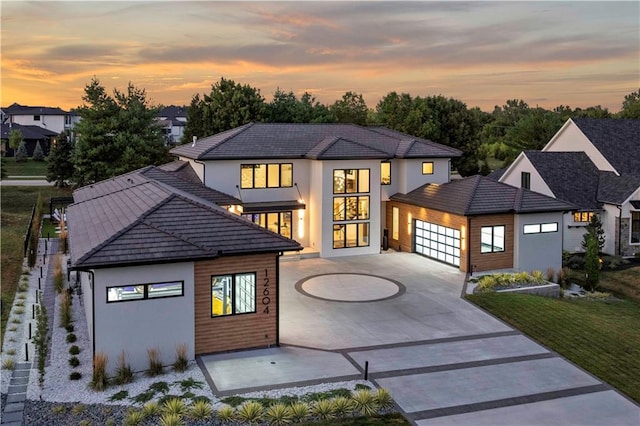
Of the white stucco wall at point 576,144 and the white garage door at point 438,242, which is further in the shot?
the white stucco wall at point 576,144

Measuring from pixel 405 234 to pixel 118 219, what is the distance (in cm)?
1705

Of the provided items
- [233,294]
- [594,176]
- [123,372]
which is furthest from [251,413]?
[594,176]

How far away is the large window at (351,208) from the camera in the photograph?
2981 centimetres

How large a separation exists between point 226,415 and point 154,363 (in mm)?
3433

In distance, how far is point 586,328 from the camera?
1855 cm

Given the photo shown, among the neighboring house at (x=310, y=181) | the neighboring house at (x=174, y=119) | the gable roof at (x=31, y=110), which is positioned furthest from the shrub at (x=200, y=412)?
the gable roof at (x=31, y=110)

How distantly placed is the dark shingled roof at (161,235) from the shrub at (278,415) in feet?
15.5

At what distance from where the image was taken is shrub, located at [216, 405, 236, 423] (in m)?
11.9

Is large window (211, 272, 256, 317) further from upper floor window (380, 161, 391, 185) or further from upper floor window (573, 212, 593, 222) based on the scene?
upper floor window (573, 212, 593, 222)

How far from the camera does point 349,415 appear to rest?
1240 cm

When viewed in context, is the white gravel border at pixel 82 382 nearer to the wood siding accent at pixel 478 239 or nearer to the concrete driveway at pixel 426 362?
the concrete driveway at pixel 426 362

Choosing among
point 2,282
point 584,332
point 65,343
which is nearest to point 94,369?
point 65,343

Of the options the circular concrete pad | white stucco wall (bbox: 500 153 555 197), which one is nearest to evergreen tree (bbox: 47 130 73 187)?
the circular concrete pad

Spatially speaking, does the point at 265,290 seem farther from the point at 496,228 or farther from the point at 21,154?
the point at 21,154
